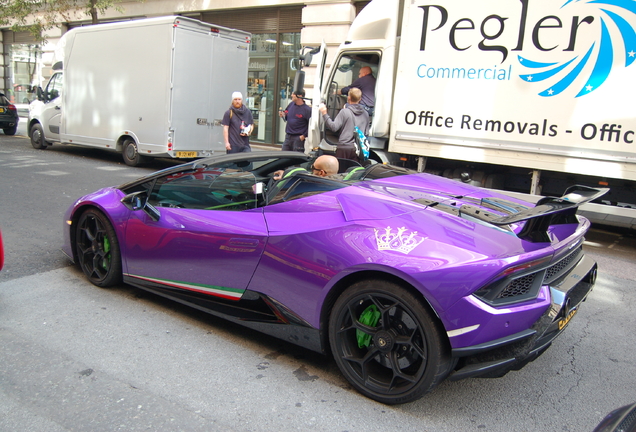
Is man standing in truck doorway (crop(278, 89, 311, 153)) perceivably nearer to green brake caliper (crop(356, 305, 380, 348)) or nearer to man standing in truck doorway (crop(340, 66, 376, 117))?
man standing in truck doorway (crop(340, 66, 376, 117))

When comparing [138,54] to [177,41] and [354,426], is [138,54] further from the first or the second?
[354,426]

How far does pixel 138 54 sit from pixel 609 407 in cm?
1179

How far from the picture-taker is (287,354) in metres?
3.44

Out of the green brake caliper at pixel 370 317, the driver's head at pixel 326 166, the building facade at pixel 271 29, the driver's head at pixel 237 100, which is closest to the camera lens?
the green brake caliper at pixel 370 317

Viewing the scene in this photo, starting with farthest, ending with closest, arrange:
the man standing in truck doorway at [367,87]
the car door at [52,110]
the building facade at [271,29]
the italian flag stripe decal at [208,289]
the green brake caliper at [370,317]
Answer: the building facade at [271,29]
the car door at [52,110]
the man standing in truck doorway at [367,87]
the italian flag stripe decal at [208,289]
the green brake caliper at [370,317]

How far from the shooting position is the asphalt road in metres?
2.69

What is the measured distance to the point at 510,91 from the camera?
7.13 m

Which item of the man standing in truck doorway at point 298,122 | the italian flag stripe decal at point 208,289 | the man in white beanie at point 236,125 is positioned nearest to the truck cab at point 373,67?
the man standing in truck doorway at point 298,122

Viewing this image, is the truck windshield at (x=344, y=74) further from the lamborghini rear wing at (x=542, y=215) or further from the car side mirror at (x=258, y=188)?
the lamborghini rear wing at (x=542, y=215)

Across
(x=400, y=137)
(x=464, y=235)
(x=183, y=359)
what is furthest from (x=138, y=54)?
(x=464, y=235)

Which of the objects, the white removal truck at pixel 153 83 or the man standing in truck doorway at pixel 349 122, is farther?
the white removal truck at pixel 153 83

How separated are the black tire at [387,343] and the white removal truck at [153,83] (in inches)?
385

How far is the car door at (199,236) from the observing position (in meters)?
3.39

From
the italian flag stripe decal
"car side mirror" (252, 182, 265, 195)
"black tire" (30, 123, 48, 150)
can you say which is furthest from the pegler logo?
"black tire" (30, 123, 48, 150)
